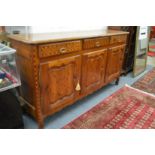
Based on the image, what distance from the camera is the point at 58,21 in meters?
2.02

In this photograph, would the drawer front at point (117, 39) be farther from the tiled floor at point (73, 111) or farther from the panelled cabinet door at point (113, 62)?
the tiled floor at point (73, 111)

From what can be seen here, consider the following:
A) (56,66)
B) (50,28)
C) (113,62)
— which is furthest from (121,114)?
(50,28)

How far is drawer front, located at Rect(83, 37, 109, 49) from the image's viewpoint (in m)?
1.85

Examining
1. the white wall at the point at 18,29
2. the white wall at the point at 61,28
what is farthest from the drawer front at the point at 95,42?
the white wall at the point at 18,29

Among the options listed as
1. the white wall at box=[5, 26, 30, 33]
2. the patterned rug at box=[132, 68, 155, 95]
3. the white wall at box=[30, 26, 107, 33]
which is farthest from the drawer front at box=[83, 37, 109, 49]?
the patterned rug at box=[132, 68, 155, 95]

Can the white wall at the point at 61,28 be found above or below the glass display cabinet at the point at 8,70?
above

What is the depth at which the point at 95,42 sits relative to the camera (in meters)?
1.96

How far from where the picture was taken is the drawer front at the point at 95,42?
185cm

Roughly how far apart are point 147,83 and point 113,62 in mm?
959

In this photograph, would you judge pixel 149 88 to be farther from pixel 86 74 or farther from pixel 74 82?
pixel 74 82

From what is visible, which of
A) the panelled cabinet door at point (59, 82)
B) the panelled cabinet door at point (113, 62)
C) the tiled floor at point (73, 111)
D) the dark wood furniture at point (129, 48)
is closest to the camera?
the panelled cabinet door at point (59, 82)

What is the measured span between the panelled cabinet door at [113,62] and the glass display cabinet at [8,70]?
1293 millimetres

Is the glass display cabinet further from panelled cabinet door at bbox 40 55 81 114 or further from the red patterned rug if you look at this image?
the red patterned rug

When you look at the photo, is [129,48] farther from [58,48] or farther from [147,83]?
[58,48]
